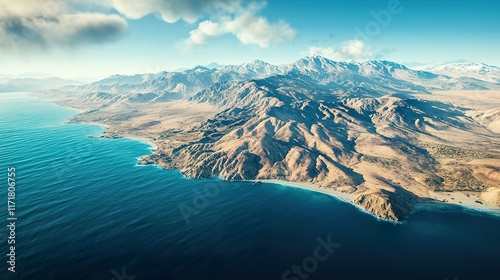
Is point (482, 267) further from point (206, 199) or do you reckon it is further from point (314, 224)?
point (206, 199)

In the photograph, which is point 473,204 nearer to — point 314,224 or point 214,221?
point 314,224

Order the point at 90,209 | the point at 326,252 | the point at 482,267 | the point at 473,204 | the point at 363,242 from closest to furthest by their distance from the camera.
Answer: the point at 482,267, the point at 326,252, the point at 363,242, the point at 90,209, the point at 473,204

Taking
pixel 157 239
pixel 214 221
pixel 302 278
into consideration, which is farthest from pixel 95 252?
pixel 302 278

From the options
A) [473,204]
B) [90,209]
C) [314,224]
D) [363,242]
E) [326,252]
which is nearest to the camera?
[326,252]

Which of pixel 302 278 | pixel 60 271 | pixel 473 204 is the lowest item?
pixel 60 271

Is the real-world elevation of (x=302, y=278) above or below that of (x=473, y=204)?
below

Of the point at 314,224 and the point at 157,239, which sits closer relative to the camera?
the point at 157,239
